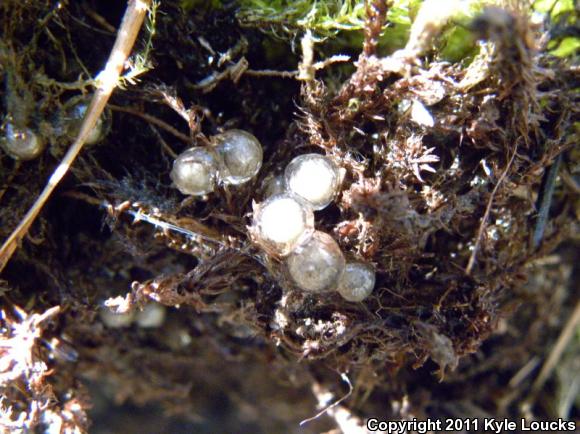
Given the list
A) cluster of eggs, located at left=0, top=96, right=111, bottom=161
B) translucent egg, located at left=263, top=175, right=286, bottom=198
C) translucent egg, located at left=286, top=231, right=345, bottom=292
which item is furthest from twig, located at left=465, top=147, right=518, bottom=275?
cluster of eggs, located at left=0, top=96, right=111, bottom=161

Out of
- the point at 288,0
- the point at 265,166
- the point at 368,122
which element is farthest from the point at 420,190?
the point at 288,0

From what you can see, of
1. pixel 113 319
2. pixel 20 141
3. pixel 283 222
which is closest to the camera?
pixel 283 222

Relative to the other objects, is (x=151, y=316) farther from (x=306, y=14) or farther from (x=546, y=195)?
(x=546, y=195)

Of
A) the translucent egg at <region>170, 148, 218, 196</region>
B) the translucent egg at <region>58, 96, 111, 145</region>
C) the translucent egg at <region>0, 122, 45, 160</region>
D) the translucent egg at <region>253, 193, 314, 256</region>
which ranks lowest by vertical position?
the translucent egg at <region>253, 193, 314, 256</region>

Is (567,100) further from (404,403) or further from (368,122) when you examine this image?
(404,403)

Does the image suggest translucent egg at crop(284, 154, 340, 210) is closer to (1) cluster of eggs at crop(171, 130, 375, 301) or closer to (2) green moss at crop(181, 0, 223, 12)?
(1) cluster of eggs at crop(171, 130, 375, 301)

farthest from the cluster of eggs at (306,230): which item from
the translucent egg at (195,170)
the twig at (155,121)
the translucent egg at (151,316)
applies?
the translucent egg at (151,316)

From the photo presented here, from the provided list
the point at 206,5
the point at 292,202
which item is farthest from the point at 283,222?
the point at 206,5

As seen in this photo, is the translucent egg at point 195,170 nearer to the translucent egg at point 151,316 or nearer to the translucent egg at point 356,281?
the translucent egg at point 356,281
